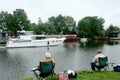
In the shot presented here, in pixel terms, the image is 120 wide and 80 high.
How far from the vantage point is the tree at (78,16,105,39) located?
123m

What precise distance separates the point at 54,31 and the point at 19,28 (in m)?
27.2

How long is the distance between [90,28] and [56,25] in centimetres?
1815

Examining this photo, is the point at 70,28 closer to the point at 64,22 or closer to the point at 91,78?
the point at 64,22

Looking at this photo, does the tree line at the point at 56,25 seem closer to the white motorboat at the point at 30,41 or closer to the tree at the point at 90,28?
the tree at the point at 90,28

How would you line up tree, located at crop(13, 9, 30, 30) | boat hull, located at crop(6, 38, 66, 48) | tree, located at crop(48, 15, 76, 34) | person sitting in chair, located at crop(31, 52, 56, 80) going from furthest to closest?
1. tree, located at crop(48, 15, 76, 34)
2. tree, located at crop(13, 9, 30, 30)
3. boat hull, located at crop(6, 38, 66, 48)
4. person sitting in chair, located at crop(31, 52, 56, 80)

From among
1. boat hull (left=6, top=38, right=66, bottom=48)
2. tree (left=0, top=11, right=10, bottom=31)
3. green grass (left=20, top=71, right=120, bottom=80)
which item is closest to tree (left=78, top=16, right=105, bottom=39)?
tree (left=0, top=11, right=10, bottom=31)

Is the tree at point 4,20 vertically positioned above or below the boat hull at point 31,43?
above

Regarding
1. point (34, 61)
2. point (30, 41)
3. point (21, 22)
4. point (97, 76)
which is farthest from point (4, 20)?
point (97, 76)

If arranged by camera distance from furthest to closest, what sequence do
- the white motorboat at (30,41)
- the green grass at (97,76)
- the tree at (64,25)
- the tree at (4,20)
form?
the tree at (64,25), the tree at (4,20), the white motorboat at (30,41), the green grass at (97,76)

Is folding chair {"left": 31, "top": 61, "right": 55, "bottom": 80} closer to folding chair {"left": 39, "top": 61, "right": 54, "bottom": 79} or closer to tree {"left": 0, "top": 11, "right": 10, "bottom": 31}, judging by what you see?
folding chair {"left": 39, "top": 61, "right": 54, "bottom": 79}

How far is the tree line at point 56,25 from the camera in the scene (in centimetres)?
9956

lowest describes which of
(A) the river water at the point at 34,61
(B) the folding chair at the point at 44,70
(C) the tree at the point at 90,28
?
(A) the river water at the point at 34,61

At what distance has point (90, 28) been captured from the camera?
125m

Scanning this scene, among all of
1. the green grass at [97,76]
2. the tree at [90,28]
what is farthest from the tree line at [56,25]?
the green grass at [97,76]
